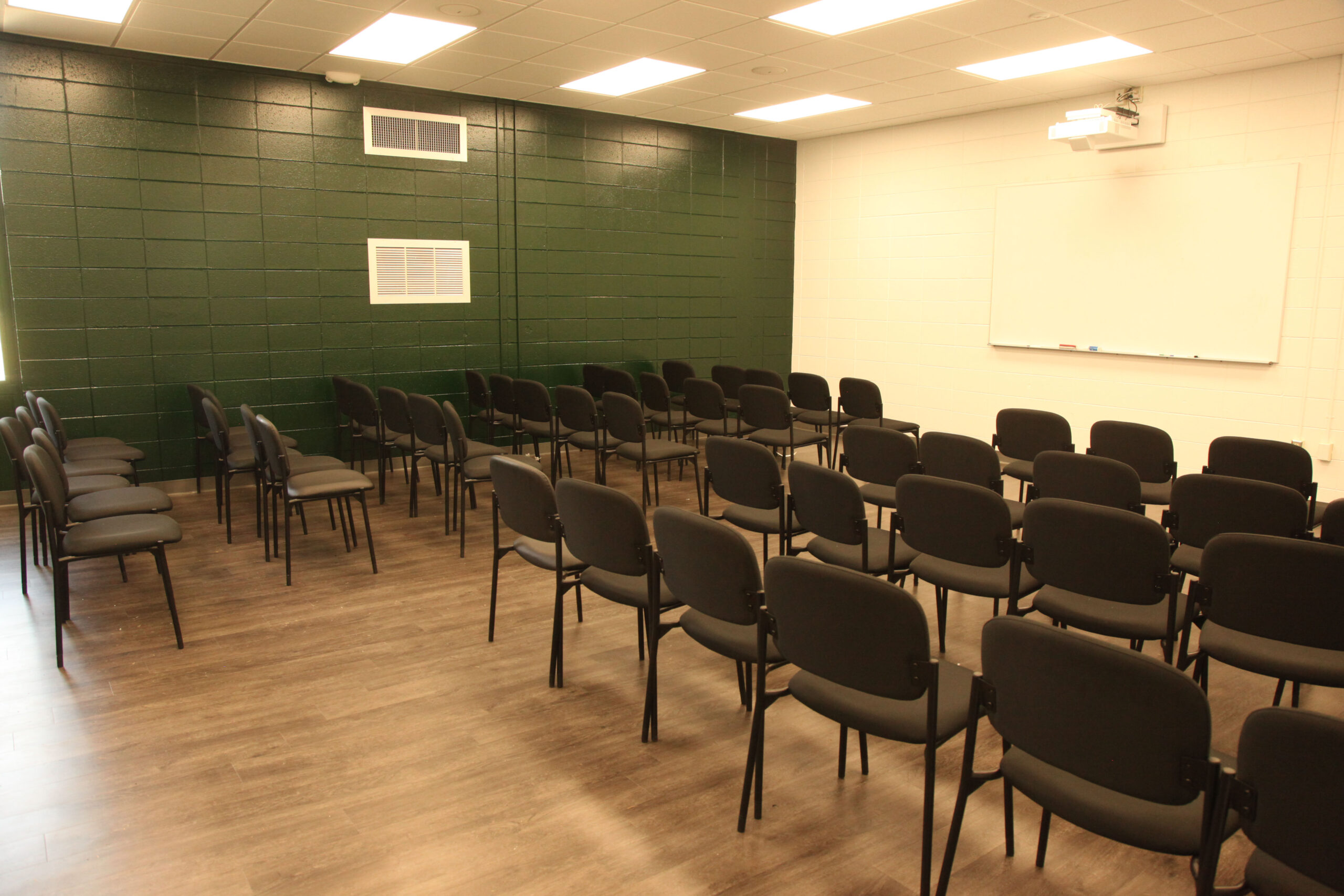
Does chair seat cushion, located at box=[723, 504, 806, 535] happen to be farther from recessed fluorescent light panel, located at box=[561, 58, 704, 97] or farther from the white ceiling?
recessed fluorescent light panel, located at box=[561, 58, 704, 97]

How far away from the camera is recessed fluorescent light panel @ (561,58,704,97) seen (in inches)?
267

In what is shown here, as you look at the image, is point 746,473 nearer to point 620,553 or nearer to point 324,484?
point 620,553

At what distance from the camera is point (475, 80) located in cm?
726

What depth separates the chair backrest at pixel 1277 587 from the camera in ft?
8.24

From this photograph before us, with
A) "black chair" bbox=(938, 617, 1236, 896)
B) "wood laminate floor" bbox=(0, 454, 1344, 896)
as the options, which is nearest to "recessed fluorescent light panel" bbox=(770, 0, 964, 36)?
"wood laminate floor" bbox=(0, 454, 1344, 896)

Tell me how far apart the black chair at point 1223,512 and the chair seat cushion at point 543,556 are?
2.31 m

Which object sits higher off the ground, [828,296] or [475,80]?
[475,80]

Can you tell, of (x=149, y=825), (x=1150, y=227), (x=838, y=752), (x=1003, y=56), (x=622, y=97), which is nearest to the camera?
(x=149, y=825)

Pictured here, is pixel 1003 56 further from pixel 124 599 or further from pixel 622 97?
pixel 124 599

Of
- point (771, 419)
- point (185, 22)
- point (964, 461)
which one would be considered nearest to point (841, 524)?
point (964, 461)

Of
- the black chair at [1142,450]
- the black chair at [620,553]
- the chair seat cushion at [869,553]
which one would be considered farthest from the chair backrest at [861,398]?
the black chair at [620,553]

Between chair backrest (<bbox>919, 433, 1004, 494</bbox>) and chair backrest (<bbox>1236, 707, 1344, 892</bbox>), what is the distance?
8.60 feet

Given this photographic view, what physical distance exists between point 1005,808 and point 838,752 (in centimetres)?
64

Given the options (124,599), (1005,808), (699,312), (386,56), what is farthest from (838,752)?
(699,312)
